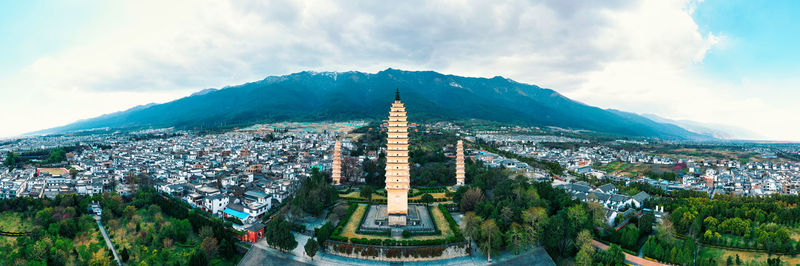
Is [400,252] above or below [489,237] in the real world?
below

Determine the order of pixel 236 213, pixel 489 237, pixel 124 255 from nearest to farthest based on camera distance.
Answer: pixel 124 255 < pixel 489 237 < pixel 236 213

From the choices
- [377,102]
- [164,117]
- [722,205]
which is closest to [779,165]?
[722,205]

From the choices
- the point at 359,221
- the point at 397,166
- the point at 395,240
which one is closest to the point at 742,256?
the point at 395,240

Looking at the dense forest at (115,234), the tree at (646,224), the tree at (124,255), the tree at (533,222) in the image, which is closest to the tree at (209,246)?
the dense forest at (115,234)

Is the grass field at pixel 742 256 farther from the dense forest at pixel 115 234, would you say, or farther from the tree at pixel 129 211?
the tree at pixel 129 211

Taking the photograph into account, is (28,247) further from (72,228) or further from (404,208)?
(404,208)

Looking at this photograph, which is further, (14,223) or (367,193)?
(367,193)

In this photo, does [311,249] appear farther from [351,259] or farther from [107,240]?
[107,240]
